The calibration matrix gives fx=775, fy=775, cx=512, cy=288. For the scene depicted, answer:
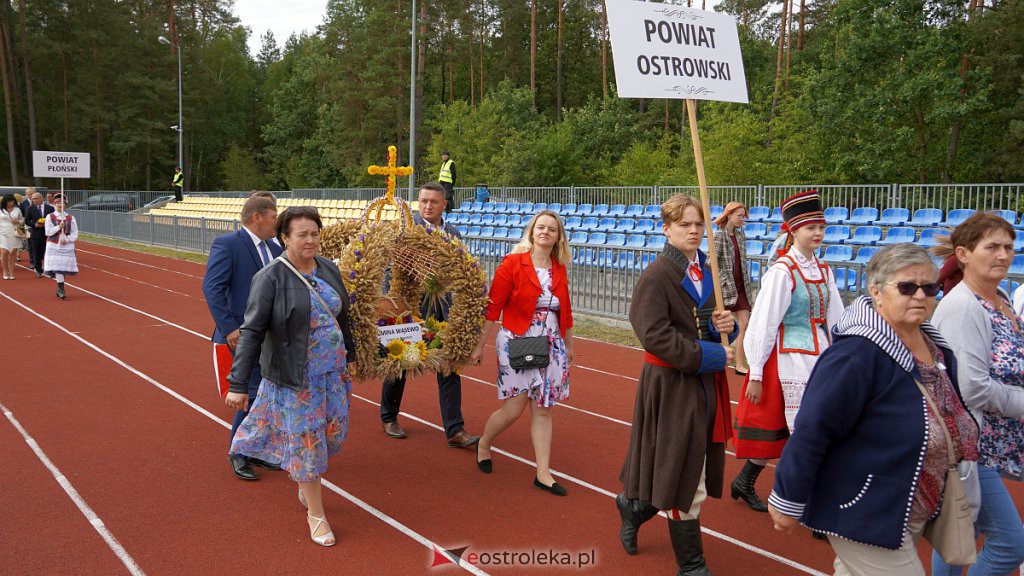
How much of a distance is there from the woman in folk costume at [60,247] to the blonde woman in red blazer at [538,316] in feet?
42.9

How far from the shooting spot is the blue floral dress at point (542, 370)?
5355 millimetres

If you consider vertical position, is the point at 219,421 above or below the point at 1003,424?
below

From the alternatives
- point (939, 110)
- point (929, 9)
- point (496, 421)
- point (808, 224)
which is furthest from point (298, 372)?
point (929, 9)

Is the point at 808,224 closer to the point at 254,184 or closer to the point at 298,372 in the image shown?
the point at 298,372

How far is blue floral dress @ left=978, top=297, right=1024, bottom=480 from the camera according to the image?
3.31 metres

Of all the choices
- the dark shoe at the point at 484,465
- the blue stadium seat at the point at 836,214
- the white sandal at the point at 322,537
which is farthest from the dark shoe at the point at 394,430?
the blue stadium seat at the point at 836,214

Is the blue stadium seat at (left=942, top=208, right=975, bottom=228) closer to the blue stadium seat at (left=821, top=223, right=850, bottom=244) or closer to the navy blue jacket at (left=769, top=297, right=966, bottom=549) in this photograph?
the blue stadium seat at (left=821, top=223, right=850, bottom=244)

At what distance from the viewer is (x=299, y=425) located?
448cm

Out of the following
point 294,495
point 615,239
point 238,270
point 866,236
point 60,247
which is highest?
point 866,236

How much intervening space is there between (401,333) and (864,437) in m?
3.72

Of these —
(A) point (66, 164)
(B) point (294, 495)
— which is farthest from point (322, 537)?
(A) point (66, 164)

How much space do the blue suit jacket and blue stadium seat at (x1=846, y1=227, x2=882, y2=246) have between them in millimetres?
12822

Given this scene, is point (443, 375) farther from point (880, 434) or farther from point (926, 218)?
point (926, 218)

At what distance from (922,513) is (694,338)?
1533mm
